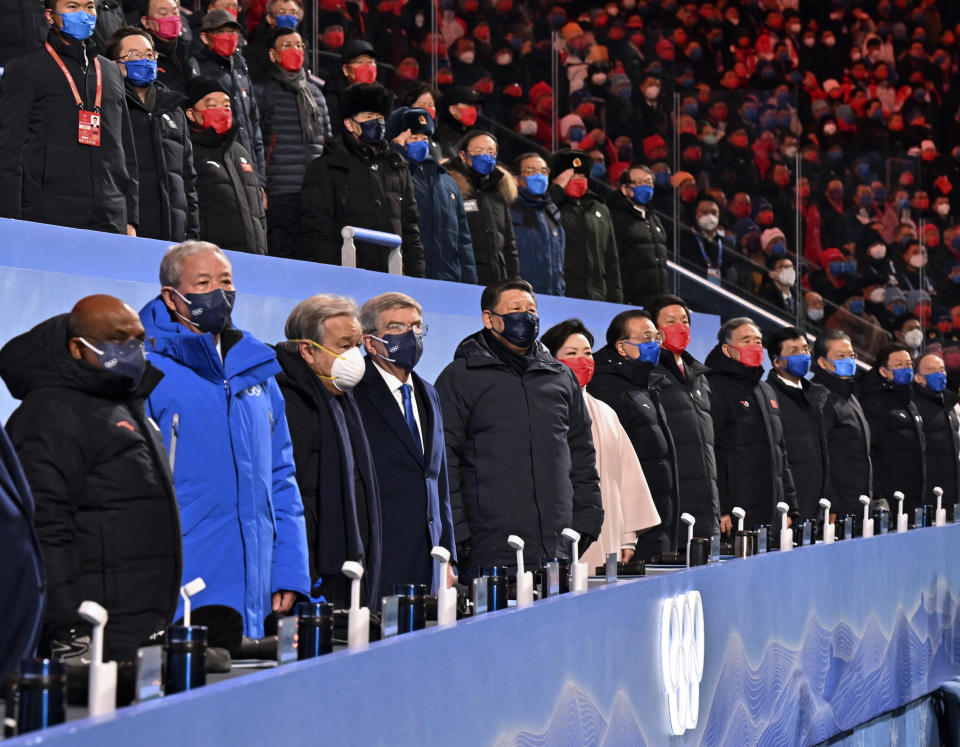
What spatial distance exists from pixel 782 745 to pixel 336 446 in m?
2.15

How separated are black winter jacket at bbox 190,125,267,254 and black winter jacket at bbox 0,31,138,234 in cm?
92

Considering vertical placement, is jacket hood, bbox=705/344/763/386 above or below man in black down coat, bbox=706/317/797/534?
above

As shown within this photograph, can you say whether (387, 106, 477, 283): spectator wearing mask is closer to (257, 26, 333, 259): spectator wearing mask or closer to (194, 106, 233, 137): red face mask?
(257, 26, 333, 259): spectator wearing mask

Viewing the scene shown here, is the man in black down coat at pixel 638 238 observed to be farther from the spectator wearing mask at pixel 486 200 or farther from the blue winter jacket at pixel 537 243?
the spectator wearing mask at pixel 486 200

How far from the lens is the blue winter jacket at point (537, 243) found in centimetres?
820

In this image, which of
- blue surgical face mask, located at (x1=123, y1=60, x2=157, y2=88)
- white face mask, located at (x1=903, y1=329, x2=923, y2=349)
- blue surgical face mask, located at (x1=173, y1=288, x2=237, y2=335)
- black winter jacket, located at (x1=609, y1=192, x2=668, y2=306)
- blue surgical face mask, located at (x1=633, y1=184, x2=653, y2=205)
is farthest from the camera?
white face mask, located at (x1=903, y1=329, x2=923, y2=349)

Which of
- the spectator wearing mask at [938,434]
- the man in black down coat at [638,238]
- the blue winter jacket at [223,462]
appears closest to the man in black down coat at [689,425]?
the man in black down coat at [638,238]

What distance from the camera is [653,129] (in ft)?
36.7

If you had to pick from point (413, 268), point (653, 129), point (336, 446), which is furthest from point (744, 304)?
point (336, 446)

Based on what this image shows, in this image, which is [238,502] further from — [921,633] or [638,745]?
[921,633]

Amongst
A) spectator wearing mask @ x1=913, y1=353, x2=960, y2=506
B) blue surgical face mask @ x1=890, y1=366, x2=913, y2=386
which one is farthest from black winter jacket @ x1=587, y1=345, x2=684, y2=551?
spectator wearing mask @ x1=913, y1=353, x2=960, y2=506

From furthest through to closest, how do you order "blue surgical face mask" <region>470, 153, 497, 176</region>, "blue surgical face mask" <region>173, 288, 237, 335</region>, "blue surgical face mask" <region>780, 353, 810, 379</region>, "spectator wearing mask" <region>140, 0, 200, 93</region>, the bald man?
"blue surgical face mask" <region>470, 153, 497, 176</region> < "blue surgical face mask" <region>780, 353, 810, 379</region> < "spectator wearing mask" <region>140, 0, 200, 93</region> < "blue surgical face mask" <region>173, 288, 237, 335</region> < the bald man

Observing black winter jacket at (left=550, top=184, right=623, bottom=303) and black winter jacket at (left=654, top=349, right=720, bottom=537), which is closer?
black winter jacket at (left=654, top=349, right=720, bottom=537)

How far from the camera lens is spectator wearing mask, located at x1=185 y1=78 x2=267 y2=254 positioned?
245 inches
